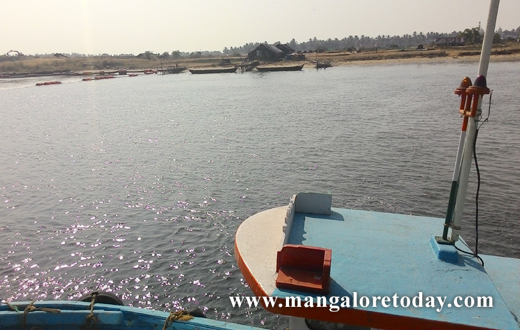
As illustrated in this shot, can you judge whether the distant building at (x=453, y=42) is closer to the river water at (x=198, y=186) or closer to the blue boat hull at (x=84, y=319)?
the river water at (x=198, y=186)

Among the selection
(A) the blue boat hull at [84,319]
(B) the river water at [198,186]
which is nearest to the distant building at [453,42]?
(B) the river water at [198,186]

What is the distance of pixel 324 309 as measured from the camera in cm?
474

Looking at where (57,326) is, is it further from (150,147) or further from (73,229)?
(150,147)

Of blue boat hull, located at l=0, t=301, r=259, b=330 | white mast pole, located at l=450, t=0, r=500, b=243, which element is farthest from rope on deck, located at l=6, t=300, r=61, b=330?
white mast pole, located at l=450, t=0, r=500, b=243

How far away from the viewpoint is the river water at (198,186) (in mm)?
12734

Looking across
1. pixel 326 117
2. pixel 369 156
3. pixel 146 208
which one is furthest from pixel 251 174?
pixel 326 117

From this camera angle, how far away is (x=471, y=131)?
5.49m

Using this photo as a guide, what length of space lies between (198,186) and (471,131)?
16.5 metres

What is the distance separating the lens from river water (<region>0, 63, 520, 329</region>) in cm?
1273

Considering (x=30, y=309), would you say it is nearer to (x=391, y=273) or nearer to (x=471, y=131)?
(x=391, y=273)

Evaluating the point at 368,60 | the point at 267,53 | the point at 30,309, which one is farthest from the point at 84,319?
the point at 267,53

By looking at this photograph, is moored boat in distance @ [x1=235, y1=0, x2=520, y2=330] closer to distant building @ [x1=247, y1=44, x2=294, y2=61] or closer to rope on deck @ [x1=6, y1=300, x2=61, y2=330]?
rope on deck @ [x1=6, y1=300, x2=61, y2=330]

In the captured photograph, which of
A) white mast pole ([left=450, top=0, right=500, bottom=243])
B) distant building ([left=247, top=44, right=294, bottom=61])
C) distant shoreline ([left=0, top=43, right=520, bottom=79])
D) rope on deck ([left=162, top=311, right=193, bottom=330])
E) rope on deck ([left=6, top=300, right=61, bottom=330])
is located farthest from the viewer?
distant building ([left=247, top=44, right=294, bottom=61])

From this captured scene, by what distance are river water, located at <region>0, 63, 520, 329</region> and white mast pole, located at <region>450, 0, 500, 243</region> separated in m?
6.29
